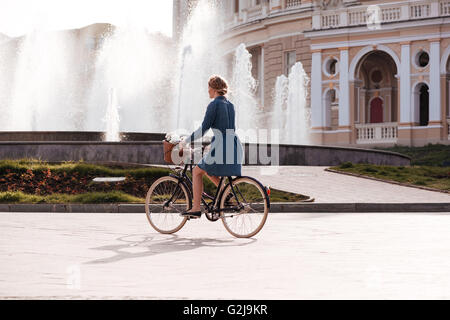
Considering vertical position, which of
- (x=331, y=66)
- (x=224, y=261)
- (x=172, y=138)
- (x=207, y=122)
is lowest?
(x=224, y=261)

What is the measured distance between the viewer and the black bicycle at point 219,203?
31.8 ft

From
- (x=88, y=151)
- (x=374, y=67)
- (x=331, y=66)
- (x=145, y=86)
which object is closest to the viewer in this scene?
(x=88, y=151)

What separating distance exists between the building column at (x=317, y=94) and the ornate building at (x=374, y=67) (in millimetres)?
11

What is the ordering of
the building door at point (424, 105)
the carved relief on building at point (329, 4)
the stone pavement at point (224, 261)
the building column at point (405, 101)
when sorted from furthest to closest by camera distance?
1. the carved relief on building at point (329, 4)
2. the building door at point (424, 105)
3. the building column at point (405, 101)
4. the stone pavement at point (224, 261)

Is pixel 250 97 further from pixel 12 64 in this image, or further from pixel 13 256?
pixel 12 64

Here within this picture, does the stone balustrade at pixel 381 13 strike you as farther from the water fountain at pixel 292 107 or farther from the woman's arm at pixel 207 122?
the woman's arm at pixel 207 122

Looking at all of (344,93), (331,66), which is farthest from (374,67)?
(344,93)

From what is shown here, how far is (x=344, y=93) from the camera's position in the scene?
4200cm

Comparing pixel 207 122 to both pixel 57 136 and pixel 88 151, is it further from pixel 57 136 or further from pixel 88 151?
pixel 57 136

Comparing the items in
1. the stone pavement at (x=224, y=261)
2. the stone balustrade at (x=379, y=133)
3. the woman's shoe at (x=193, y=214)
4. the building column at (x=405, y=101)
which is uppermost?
the building column at (x=405, y=101)

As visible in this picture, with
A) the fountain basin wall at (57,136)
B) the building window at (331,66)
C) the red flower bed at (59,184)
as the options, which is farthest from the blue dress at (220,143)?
the building window at (331,66)

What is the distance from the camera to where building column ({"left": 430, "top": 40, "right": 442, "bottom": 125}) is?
38656mm

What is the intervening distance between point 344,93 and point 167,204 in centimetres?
3280

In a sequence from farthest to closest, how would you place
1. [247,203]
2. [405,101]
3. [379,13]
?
1. [379,13]
2. [405,101]
3. [247,203]
